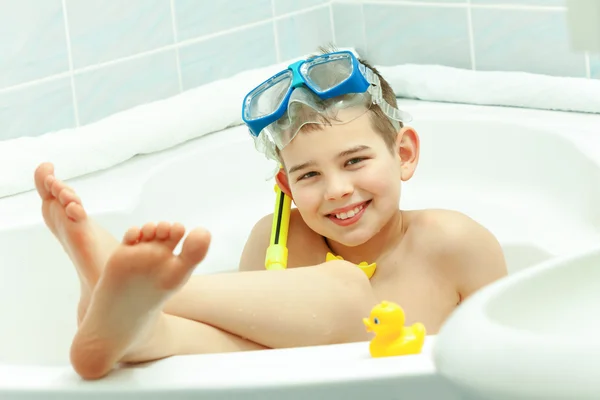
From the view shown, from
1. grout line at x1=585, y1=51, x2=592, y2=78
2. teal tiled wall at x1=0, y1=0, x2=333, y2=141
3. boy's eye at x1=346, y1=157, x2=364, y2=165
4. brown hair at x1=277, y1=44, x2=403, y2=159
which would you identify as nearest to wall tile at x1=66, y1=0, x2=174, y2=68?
teal tiled wall at x1=0, y1=0, x2=333, y2=141

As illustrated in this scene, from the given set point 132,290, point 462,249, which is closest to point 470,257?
point 462,249

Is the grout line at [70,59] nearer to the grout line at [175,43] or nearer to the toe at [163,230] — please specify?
the grout line at [175,43]

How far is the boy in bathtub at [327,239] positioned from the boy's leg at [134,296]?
2.4 inches

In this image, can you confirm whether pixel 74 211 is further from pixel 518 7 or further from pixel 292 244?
pixel 518 7

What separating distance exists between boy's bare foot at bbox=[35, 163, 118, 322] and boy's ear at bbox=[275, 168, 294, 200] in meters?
0.48

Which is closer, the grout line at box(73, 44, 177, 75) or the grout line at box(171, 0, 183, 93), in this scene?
the grout line at box(73, 44, 177, 75)

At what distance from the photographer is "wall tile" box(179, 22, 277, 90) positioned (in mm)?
2125

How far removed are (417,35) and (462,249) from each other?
0.89m

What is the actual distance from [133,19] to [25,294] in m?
0.65

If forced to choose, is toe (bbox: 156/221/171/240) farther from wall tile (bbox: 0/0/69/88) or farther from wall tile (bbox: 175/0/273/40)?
wall tile (bbox: 175/0/273/40)

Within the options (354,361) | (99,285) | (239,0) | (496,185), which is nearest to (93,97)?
(239,0)

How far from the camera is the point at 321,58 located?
152 cm

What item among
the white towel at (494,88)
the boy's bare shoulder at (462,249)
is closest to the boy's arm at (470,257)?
the boy's bare shoulder at (462,249)

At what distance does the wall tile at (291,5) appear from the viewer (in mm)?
2266
